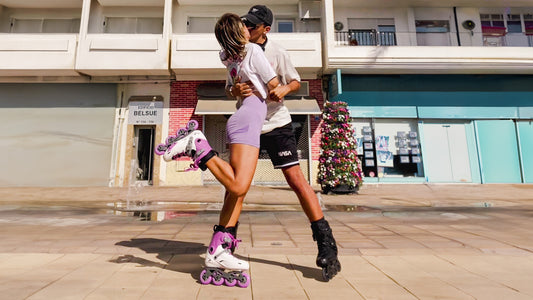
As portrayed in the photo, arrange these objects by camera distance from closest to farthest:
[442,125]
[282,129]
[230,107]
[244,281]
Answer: [244,281] → [282,129] → [230,107] → [442,125]

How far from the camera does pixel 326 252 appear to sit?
1.55 meters

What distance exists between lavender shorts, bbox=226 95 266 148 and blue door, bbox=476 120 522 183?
11.8 m

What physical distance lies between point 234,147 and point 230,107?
8240mm

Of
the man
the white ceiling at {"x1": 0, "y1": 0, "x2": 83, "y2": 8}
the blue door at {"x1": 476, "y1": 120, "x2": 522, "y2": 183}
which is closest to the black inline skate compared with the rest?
the man

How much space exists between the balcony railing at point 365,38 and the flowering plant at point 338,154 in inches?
162

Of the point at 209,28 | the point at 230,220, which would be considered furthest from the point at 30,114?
the point at 230,220

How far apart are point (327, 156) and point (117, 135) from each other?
7947 mm

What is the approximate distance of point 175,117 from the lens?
10.2 meters

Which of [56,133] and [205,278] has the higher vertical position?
[56,133]

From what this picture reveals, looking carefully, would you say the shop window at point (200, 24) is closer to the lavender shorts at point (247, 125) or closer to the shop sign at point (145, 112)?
the shop sign at point (145, 112)

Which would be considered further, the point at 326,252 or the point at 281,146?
the point at 281,146

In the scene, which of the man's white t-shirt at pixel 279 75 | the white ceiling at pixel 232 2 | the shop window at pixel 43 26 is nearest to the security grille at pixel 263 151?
the white ceiling at pixel 232 2

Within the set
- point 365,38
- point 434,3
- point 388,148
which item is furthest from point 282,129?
point 434,3

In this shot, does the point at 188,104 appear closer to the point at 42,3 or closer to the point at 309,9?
the point at 309,9
